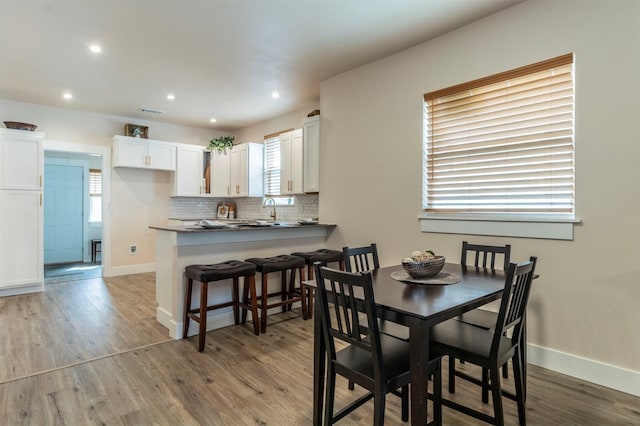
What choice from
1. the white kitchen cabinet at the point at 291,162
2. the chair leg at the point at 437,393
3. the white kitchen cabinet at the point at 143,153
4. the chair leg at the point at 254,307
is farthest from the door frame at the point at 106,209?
the chair leg at the point at 437,393

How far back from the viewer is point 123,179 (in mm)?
6051

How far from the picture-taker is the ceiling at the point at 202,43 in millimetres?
2748

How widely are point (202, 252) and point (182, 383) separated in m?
1.25

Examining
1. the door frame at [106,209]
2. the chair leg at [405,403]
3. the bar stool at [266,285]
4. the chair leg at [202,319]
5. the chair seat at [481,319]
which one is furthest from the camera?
the door frame at [106,209]

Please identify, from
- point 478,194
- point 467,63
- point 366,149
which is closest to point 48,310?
point 366,149

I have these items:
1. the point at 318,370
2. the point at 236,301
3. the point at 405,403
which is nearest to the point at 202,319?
the point at 236,301

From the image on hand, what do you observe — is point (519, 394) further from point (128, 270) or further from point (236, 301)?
point (128, 270)

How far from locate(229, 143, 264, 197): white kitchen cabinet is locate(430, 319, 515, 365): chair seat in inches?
179

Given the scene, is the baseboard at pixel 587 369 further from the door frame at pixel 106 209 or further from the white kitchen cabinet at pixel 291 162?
the door frame at pixel 106 209

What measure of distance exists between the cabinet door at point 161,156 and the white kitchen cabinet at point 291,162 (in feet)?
7.50

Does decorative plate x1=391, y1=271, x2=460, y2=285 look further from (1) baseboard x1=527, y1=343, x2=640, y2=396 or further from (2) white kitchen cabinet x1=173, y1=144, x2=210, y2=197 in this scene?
(2) white kitchen cabinet x1=173, y1=144, x2=210, y2=197

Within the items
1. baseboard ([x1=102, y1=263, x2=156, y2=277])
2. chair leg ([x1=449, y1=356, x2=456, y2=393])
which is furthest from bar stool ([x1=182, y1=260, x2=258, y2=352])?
baseboard ([x1=102, y1=263, x2=156, y2=277])

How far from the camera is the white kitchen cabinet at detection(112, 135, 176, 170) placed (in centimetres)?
568

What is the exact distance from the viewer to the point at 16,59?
367 centimetres
